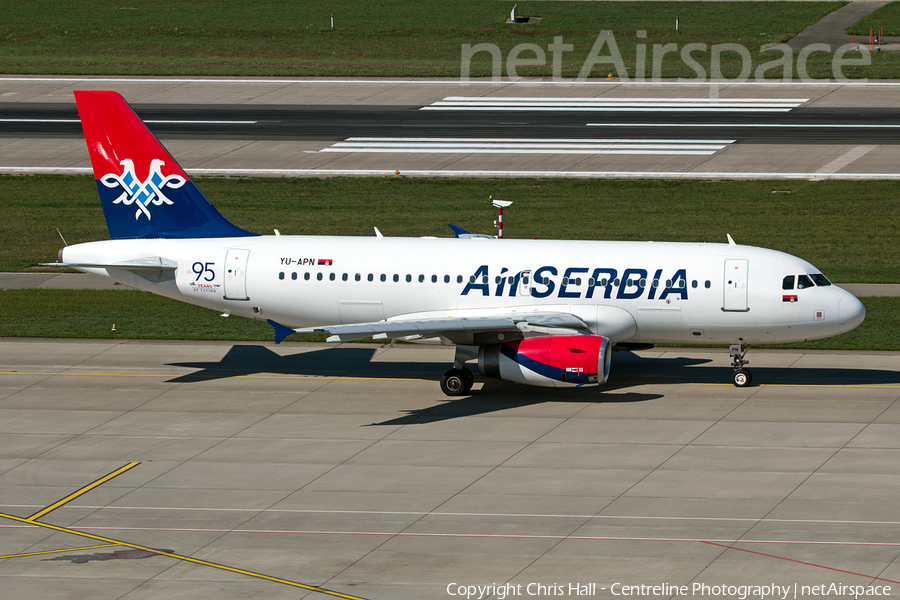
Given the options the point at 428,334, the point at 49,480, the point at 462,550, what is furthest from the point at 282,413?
the point at 462,550

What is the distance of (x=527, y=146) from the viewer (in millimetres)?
62781

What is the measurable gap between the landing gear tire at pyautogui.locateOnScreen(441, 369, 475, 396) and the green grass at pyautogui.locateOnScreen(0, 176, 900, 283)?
53.1 ft

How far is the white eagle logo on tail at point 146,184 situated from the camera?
35.2 meters

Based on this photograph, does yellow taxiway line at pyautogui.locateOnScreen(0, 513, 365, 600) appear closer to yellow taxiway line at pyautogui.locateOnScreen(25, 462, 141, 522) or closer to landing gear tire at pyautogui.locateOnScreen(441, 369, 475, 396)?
yellow taxiway line at pyautogui.locateOnScreen(25, 462, 141, 522)

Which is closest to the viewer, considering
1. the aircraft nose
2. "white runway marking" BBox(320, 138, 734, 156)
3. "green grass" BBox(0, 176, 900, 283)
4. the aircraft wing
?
the aircraft wing

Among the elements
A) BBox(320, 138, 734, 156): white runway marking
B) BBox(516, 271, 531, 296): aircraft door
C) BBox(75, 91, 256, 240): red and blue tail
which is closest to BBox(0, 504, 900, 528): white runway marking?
BBox(516, 271, 531, 296): aircraft door

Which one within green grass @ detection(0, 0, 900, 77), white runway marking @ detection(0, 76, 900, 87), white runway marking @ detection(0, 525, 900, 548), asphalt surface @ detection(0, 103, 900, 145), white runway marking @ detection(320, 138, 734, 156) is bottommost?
white runway marking @ detection(0, 525, 900, 548)

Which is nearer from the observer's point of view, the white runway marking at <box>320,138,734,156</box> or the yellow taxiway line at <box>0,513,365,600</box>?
the yellow taxiway line at <box>0,513,365,600</box>

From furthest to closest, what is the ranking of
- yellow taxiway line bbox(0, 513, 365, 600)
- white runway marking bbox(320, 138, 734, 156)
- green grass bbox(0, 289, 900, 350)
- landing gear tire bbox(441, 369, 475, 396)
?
white runway marking bbox(320, 138, 734, 156)
green grass bbox(0, 289, 900, 350)
landing gear tire bbox(441, 369, 475, 396)
yellow taxiway line bbox(0, 513, 365, 600)

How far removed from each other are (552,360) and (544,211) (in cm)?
2185

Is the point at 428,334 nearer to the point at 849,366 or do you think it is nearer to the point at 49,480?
the point at 49,480

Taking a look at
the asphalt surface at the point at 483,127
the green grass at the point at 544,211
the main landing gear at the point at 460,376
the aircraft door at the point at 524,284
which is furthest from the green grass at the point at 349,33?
the main landing gear at the point at 460,376

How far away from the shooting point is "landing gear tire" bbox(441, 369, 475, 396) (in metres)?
33.0

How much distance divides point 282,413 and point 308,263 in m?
4.78
